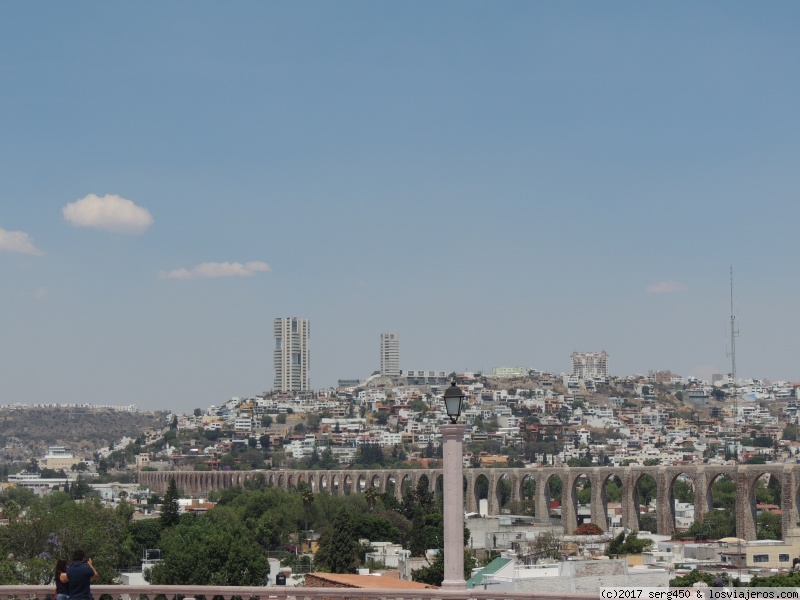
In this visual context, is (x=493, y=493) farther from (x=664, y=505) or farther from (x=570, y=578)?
(x=570, y=578)

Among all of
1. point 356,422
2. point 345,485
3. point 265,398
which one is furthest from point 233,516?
point 265,398

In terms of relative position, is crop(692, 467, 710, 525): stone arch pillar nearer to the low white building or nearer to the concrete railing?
the low white building

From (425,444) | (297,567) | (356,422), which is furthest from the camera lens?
(356,422)

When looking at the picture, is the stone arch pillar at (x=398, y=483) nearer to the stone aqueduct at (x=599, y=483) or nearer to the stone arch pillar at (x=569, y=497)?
the stone aqueduct at (x=599, y=483)

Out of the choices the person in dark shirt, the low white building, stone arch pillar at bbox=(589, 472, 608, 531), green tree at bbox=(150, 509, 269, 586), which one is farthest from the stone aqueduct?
the person in dark shirt

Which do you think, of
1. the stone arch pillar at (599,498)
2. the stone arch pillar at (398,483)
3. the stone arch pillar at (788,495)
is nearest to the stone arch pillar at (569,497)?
the stone arch pillar at (599,498)

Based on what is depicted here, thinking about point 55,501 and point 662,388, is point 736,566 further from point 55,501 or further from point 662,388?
point 662,388
